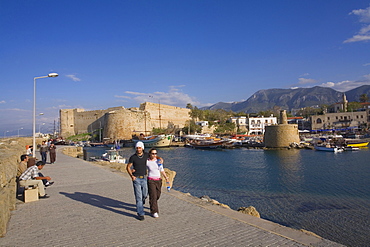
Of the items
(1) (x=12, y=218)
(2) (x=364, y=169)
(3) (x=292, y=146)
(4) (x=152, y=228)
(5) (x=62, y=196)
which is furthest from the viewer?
(3) (x=292, y=146)

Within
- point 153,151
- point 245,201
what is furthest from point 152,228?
point 245,201

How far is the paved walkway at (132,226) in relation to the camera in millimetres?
3357

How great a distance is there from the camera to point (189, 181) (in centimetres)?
1532

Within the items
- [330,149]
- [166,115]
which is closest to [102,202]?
[330,149]

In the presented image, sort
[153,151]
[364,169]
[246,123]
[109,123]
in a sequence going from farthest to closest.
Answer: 1. [246,123]
2. [109,123]
3. [364,169]
4. [153,151]

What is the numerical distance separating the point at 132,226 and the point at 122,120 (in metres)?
47.6

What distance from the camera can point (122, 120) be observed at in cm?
5028

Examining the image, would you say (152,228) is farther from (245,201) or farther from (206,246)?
(245,201)

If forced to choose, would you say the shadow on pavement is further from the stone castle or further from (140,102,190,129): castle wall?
(140,102,190,129): castle wall

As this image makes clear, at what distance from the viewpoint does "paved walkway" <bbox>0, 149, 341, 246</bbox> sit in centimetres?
336

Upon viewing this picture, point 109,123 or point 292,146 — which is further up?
point 109,123

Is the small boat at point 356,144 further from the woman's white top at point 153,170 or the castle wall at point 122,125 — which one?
the woman's white top at point 153,170

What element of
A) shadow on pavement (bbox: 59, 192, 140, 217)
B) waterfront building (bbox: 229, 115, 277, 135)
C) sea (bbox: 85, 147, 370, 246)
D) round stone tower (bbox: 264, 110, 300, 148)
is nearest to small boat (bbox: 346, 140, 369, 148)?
round stone tower (bbox: 264, 110, 300, 148)

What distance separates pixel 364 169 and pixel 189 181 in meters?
12.4
